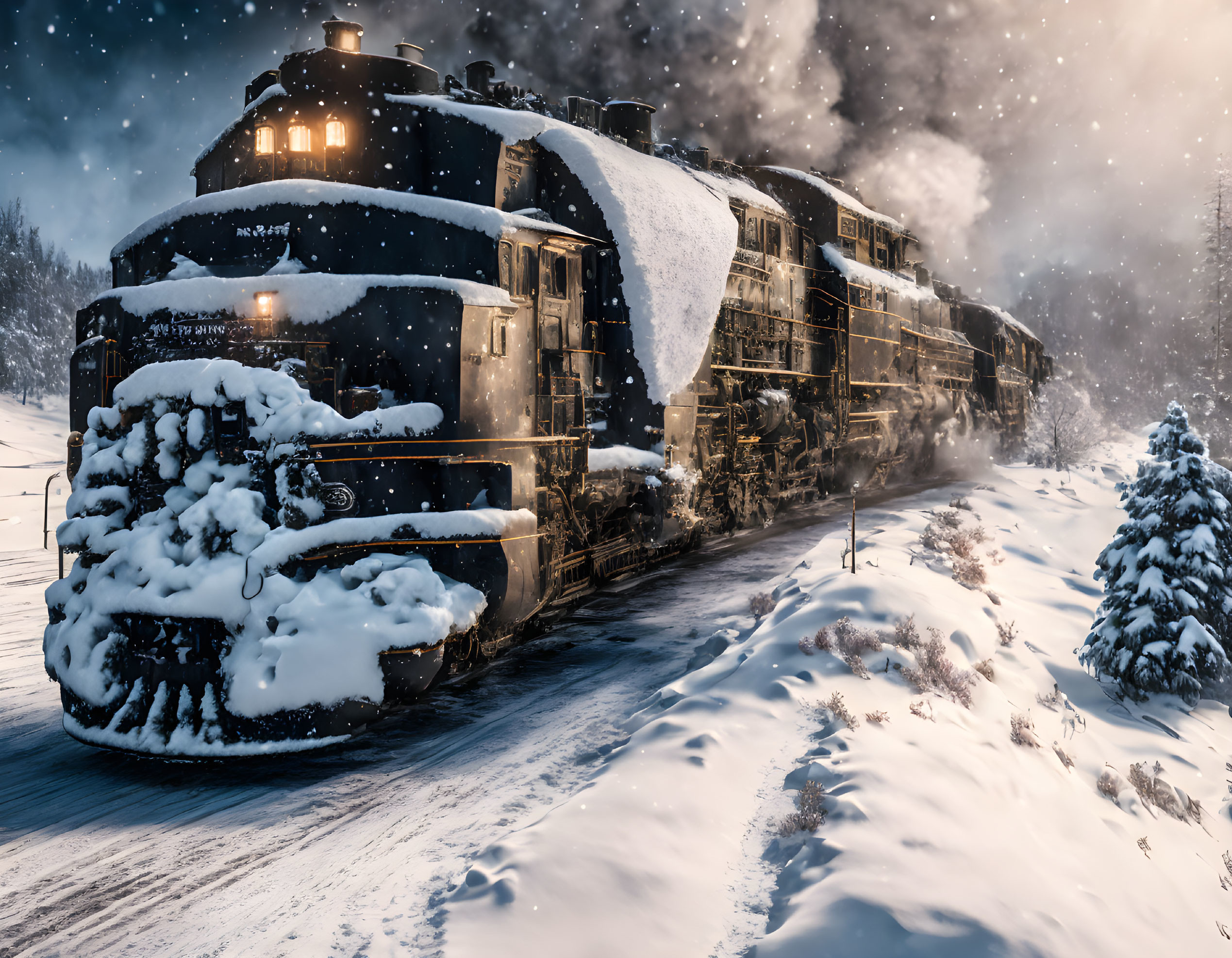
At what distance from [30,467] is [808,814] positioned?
38.6 meters

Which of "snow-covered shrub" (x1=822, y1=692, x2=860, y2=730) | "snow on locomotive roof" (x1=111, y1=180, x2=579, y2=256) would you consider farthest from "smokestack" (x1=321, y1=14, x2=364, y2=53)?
"snow-covered shrub" (x1=822, y1=692, x2=860, y2=730)

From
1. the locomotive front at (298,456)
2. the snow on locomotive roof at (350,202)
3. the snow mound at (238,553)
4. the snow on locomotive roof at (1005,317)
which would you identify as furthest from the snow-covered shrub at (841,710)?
the snow on locomotive roof at (1005,317)

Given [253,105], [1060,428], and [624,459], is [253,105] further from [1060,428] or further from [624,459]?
[1060,428]

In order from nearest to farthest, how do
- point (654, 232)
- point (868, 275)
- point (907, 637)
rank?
point (907, 637) → point (654, 232) → point (868, 275)

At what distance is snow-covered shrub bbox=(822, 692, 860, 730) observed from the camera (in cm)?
644

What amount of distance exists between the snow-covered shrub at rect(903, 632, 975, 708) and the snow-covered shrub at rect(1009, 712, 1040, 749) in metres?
0.50

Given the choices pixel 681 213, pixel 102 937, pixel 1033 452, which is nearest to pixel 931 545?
pixel 681 213

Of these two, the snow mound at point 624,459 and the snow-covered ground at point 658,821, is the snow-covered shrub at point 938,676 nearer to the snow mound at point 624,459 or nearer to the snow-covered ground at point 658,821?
the snow-covered ground at point 658,821

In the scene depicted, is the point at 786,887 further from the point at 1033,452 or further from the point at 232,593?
the point at 1033,452

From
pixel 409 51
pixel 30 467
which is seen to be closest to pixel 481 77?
pixel 409 51

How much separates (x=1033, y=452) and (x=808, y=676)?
3297cm

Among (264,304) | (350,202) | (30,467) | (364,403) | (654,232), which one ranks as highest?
(654,232)

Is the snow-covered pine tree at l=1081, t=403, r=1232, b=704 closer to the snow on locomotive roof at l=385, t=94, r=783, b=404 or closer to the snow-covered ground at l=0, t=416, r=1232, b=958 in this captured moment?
the snow-covered ground at l=0, t=416, r=1232, b=958

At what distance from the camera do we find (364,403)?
702 cm
